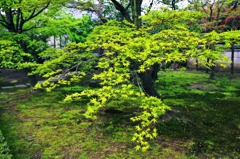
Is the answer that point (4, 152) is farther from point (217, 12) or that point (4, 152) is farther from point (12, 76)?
point (217, 12)

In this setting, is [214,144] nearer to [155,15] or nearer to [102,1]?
[155,15]

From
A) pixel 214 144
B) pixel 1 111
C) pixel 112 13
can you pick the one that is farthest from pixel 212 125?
pixel 112 13

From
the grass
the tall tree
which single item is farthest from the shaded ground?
the grass

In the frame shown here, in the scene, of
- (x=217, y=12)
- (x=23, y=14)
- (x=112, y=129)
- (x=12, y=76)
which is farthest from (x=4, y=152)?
(x=217, y=12)

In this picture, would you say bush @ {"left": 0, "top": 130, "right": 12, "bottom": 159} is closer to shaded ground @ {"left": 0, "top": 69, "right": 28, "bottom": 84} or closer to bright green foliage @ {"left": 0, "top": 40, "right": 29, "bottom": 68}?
bright green foliage @ {"left": 0, "top": 40, "right": 29, "bottom": 68}

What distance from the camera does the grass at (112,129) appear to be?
6.25 metres

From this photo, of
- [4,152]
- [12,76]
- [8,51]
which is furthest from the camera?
[12,76]

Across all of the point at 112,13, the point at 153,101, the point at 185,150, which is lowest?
the point at 185,150

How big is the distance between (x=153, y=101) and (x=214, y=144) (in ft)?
10.1

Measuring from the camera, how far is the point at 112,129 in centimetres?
776

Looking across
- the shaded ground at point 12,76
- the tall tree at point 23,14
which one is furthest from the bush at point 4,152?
the shaded ground at point 12,76

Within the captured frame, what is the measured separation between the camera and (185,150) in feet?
20.6

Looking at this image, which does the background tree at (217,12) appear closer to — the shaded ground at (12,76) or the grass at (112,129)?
the grass at (112,129)

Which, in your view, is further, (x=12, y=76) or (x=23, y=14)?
(x=12, y=76)
